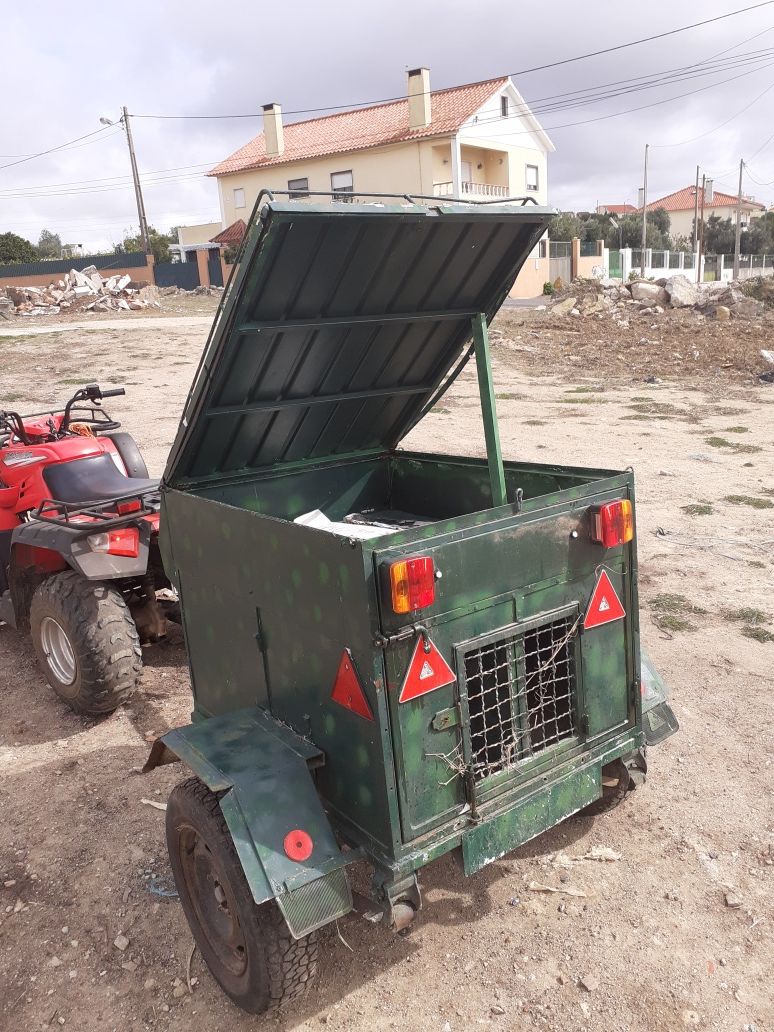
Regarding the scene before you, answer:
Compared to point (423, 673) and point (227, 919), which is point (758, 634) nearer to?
point (423, 673)

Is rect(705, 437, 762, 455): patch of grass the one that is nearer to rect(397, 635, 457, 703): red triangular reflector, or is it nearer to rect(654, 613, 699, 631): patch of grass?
rect(654, 613, 699, 631): patch of grass

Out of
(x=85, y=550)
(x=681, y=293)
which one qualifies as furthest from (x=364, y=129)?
(x=85, y=550)

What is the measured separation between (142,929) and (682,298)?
964 inches

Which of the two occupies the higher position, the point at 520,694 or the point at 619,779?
the point at 520,694

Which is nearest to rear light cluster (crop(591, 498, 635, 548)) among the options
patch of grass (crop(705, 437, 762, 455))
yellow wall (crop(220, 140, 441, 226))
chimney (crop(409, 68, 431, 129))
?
patch of grass (crop(705, 437, 762, 455))

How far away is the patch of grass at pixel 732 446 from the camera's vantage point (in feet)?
32.2

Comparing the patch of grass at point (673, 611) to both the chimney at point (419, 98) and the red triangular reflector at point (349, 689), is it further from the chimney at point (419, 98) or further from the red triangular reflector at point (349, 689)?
the chimney at point (419, 98)

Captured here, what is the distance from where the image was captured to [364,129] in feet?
122

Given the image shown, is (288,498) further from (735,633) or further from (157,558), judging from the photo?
(735,633)

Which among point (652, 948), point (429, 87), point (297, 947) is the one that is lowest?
point (652, 948)

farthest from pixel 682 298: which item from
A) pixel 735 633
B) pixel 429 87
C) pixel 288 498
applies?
pixel 288 498

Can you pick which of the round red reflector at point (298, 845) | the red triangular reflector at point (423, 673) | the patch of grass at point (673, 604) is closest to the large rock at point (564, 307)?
the patch of grass at point (673, 604)

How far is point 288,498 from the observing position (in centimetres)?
405

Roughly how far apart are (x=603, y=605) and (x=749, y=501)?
550 centimetres
